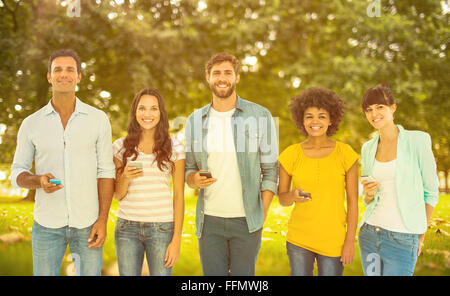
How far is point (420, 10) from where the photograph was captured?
24.1 feet

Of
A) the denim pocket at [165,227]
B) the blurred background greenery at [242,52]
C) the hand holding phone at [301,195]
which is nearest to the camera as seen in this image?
the hand holding phone at [301,195]

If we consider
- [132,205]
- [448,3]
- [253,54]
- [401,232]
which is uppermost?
[448,3]

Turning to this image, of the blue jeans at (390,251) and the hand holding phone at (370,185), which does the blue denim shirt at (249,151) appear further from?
the blue jeans at (390,251)

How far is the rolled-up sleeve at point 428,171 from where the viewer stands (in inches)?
123

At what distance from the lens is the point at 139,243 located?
3.05 metres

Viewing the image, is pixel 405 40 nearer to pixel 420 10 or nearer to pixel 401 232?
pixel 420 10

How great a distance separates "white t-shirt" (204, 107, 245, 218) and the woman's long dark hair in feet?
1.15

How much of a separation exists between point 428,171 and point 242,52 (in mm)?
4987

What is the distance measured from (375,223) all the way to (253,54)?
5.14 m

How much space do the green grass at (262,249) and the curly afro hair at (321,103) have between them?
2364mm

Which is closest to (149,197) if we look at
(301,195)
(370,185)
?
(301,195)

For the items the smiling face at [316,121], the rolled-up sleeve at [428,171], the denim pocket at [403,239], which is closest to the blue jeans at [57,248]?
the smiling face at [316,121]

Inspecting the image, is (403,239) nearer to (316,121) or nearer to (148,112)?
(316,121)
